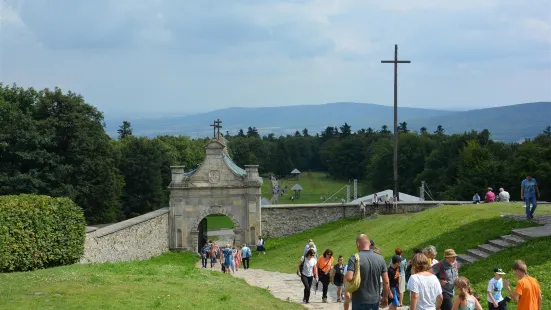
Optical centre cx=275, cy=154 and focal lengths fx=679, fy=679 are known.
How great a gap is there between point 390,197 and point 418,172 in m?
42.3

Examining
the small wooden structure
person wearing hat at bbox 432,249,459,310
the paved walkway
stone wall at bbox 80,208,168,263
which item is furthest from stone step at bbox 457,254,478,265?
the small wooden structure

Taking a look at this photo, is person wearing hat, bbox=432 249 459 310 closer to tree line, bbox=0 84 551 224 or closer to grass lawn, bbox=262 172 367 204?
tree line, bbox=0 84 551 224

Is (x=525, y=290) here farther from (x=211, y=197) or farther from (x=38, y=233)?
(x=211, y=197)

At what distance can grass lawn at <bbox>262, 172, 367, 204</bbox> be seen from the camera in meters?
96.5

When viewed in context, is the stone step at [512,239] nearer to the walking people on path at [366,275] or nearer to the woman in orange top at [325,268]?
the woman in orange top at [325,268]

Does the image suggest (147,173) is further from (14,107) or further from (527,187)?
(527,187)

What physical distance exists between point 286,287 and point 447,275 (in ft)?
35.1

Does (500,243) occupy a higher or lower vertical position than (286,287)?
higher

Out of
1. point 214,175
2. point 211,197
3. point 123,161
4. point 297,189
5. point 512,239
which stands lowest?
point 297,189

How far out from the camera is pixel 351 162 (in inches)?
4503

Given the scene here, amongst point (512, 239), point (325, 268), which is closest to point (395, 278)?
point (325, 268)

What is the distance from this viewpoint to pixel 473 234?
2166cm

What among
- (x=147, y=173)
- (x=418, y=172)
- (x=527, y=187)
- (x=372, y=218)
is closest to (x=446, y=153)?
(x=418, y=172)

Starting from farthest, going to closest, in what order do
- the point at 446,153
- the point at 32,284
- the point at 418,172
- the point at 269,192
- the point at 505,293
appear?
the point at 269,192 < the point at 418,172 < the point at 446,153 < the point at 32,284 < the point at 505,293
